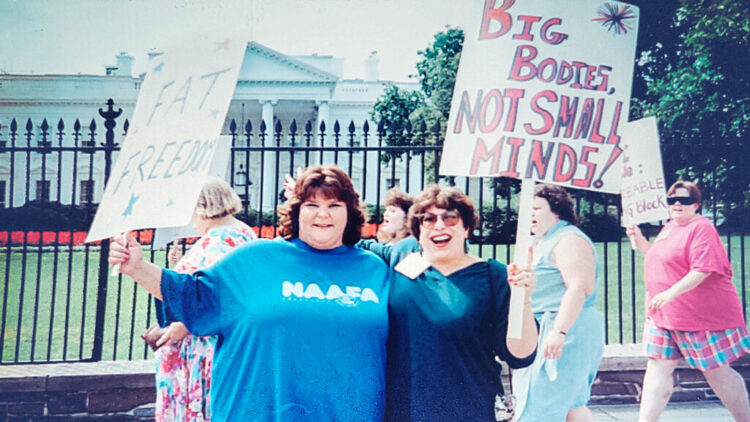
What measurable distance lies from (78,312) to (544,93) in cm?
680

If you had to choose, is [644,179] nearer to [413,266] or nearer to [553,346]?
[553,346]

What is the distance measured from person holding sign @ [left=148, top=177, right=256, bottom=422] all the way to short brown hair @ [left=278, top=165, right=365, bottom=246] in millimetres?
544

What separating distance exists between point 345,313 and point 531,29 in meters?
1.35

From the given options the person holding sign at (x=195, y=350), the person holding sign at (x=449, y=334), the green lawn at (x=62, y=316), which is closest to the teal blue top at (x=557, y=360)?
the person holding sign at (x=449, y=334)

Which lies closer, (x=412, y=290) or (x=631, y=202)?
(x=412, y=290)

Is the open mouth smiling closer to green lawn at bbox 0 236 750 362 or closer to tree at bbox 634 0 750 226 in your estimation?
green lawn at bbox 0 236 750 362

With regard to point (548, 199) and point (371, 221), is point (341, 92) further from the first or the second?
point (548, 199)

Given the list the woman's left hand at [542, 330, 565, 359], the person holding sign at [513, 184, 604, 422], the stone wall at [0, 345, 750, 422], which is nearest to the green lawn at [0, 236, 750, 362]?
the stone wall at [0, 345, 750, 422]

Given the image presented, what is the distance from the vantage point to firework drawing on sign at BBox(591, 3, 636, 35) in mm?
2338

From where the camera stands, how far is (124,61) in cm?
390

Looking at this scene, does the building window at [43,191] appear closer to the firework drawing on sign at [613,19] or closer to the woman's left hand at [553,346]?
the woman's left hand at [553,346]

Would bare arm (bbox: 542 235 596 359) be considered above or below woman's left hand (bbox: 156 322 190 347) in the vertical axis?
above

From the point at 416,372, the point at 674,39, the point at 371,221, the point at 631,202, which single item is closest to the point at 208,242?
the point at 416,372

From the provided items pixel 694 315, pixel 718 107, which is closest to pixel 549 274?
pixel 694 315
